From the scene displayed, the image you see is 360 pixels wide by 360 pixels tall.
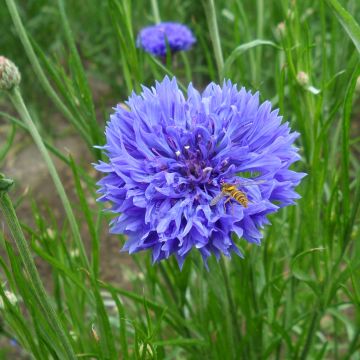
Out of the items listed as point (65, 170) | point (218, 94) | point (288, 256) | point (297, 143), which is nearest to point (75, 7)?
point (65, 170)

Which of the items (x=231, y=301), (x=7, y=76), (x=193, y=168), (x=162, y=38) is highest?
(x=162, y=38)

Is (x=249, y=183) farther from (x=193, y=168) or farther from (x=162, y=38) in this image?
(x=162, y=38)

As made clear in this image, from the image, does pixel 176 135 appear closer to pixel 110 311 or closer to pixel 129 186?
pixel 129 186

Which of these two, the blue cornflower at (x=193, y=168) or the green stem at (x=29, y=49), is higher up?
the green stem at (x=29, y=49)

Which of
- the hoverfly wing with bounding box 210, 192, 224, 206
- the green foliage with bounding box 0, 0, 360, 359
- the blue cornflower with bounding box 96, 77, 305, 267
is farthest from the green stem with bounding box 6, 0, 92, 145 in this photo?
the hoverfly wing with bounding box 210, 192, 224, 206

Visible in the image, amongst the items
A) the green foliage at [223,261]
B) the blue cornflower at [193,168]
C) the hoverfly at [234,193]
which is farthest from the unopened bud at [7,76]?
the hoverfly at [234,193]

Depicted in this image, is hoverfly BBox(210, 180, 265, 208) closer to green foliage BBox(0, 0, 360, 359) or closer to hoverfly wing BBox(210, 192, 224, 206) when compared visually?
hoverfly wing BBox(210, 192, 224, 206)

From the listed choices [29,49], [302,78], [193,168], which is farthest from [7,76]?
[302,78]

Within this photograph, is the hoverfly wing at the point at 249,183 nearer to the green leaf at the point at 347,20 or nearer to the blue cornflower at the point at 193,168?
the blue cornflower at the point at 193,168
